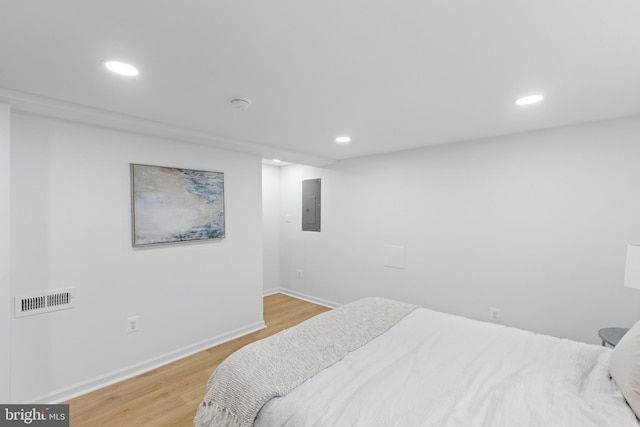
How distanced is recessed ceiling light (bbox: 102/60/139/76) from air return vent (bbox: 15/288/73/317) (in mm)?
1768

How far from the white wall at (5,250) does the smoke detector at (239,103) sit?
4.68 ft

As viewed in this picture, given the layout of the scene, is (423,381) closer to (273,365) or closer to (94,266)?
(273,365)

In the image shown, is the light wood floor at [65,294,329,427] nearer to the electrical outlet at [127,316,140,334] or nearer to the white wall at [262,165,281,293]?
the electrical outlet at [127,316,140,334]

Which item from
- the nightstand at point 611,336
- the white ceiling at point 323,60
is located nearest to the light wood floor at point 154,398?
the white ceiling at point 323,60

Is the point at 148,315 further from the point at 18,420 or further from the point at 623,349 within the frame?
the point at 623,349

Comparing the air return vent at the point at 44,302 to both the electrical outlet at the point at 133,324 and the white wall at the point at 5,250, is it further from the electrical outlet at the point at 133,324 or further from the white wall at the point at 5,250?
the electrical outlet at the point at 133,324

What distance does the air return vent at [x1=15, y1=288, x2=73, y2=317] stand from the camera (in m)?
2.06

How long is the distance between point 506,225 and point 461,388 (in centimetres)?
203

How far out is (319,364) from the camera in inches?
62.5

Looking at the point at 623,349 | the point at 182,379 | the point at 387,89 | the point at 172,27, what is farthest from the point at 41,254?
the point at 623,349

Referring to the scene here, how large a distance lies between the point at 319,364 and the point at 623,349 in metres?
1.45

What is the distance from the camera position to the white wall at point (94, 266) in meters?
2.09

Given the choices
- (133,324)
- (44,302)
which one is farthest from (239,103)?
(133,324)

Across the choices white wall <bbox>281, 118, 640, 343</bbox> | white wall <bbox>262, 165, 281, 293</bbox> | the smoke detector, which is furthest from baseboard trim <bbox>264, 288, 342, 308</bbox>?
the smoke detector
